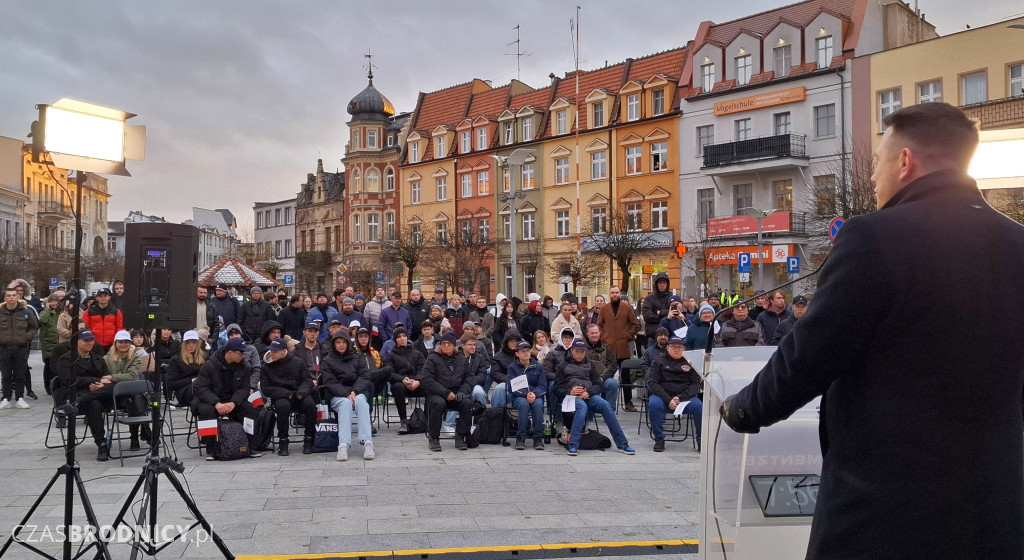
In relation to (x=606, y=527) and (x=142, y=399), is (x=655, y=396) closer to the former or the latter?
(x=606, y=527)

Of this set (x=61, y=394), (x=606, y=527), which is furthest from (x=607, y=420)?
(x=61, y=394)

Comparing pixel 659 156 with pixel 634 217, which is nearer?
pixel 634 217

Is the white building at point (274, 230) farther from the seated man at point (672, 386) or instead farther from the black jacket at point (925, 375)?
the black jacket at point (925, 375)

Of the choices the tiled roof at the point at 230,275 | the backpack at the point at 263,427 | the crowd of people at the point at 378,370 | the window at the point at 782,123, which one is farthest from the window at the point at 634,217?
the backpack at the point at 263,427

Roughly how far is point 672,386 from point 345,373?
4579 millimetres

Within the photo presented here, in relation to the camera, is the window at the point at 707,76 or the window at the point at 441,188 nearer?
the window at the point at 707,76

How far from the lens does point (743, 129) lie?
3853 centimetres

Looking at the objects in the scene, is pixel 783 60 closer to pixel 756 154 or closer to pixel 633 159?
pixel 756 154

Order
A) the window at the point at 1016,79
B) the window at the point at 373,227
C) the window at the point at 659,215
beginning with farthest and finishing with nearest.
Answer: the window at the point at 373,227 < the window at the point at 659,215 < the window at the point at 1016,79

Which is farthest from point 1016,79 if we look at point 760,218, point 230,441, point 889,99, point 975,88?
point 230,441

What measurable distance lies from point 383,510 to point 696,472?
156 inches

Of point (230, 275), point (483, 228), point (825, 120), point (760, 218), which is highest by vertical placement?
point (825, 120)

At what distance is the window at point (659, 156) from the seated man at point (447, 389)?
106 ft

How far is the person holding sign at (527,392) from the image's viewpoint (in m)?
11.2
